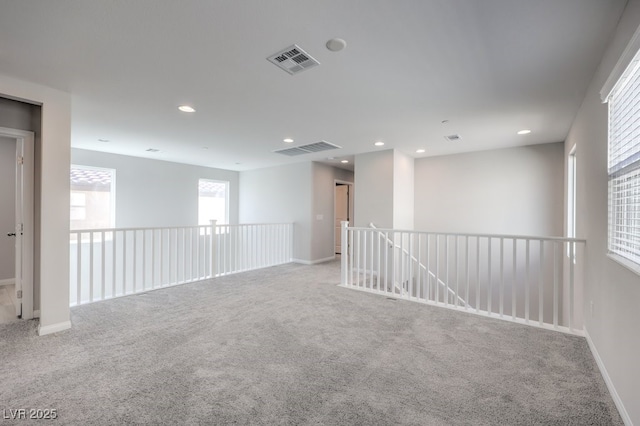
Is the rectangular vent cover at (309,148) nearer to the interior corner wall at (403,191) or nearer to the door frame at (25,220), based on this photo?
the interior corner wall at (403,191)

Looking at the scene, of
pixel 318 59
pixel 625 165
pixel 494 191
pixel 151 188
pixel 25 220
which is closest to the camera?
pixel 625 165

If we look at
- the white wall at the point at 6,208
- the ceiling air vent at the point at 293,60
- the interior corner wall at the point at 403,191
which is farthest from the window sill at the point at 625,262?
the white wall at the point at 6,208

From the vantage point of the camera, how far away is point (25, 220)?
119 inches

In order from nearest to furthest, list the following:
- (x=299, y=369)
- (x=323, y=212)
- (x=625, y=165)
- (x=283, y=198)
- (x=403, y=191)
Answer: (x=625, y=165) < (x=299, y=369) < (x=403, y=191) < (x=323, y=212) < (x=283, y=198)

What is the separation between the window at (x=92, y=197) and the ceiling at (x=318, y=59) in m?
1.99

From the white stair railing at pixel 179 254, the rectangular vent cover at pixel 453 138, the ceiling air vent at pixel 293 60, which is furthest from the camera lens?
the white stair railing at pixel 179 254

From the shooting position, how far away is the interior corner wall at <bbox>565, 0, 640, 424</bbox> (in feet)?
5.14

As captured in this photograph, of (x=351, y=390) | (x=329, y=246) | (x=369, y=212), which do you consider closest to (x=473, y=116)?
(x=369, y=212)

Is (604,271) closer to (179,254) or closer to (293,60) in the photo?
(293,60)

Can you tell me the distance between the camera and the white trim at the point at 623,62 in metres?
1.41

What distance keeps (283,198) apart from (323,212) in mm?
1076

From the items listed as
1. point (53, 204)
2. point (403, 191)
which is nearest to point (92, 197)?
point (53, 204)

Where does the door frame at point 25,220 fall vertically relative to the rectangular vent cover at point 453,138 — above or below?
below

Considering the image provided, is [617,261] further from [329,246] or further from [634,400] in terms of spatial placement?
[329,246]
